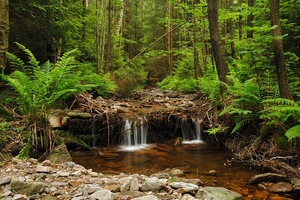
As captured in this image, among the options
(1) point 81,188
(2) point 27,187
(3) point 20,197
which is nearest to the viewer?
(3) point 20,197

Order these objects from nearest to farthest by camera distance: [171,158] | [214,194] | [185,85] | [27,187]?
[27,187] < [214,194] < [171,158] < [185,85]

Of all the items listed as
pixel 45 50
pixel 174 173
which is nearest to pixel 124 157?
pixel 174 173

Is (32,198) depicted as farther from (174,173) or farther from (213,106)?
(213,106)

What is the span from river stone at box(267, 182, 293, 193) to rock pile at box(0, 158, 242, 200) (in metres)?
0.99

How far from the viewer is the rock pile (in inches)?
119

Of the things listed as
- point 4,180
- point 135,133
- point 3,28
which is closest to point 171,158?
point 135,133

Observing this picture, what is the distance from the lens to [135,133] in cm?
783

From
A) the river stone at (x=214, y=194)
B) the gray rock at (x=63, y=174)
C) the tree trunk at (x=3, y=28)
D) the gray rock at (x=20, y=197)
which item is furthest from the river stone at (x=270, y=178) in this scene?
the tree trunk at (x=3, y=28)

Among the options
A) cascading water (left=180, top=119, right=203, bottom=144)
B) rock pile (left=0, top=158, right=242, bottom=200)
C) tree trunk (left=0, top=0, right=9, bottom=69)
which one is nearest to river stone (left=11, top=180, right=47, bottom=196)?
rock pile (left=0, top=158, right=242, bottom=200)

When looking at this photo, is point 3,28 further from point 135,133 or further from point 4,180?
point 135,133

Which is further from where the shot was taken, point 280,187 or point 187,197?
point 280,187

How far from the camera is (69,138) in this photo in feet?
20.8

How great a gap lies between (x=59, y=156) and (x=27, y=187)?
184cm

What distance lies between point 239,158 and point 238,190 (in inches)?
59.6
